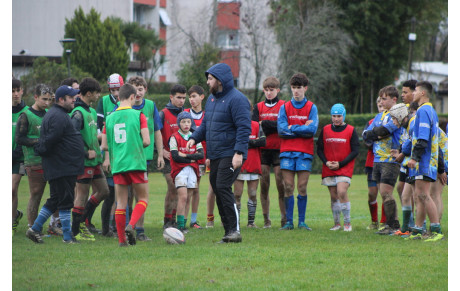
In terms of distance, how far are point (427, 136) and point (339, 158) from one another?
2152 mm

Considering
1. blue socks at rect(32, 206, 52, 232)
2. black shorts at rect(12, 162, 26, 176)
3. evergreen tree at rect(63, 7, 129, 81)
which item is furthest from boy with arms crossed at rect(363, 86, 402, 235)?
evergreen tree at rect(63, 7, 129, 81)

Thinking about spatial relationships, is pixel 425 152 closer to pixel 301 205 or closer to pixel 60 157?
pixel 301 205

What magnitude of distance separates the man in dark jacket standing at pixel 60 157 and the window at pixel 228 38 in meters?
28.9

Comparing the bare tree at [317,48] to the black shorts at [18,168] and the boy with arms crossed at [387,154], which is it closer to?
the boy with arms crossed at [387,154]

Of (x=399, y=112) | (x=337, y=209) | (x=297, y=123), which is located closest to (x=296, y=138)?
(x=297, y=123)

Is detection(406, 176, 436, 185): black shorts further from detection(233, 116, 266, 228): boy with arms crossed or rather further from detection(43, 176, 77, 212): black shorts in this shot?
detection(43, 176, 77, 212): black shorts

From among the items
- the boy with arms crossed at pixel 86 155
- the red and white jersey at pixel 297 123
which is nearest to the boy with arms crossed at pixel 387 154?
the red and white jersey at pixel 297 123

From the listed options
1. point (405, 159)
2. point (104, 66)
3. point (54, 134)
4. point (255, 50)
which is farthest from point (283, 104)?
point (255, 50)

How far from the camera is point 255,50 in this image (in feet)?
117

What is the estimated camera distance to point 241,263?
7.09 m

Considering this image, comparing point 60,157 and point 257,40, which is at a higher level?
→ point 257,40

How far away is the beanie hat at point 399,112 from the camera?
9711mm
